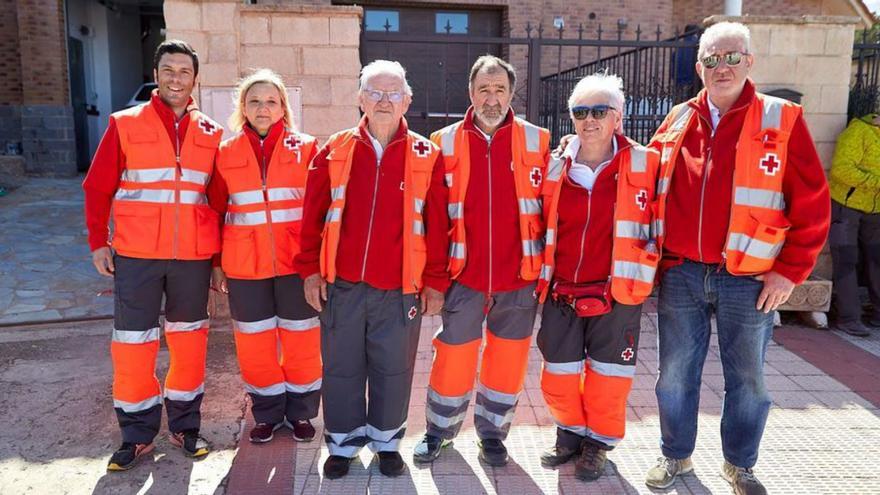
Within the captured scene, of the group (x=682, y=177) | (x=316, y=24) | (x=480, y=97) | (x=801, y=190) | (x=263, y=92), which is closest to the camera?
(x=801, y=190)

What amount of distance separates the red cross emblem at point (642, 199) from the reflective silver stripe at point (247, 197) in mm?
1828

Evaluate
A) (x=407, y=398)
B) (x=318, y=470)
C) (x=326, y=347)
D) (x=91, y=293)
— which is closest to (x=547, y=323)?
(x=407, y=398)

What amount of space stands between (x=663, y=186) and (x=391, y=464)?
71.7 inches

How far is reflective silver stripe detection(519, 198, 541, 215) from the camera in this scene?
10.3ft

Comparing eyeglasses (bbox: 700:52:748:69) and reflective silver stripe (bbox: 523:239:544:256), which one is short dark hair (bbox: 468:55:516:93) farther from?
eyeglasses (bbox: 700:52:748:69)

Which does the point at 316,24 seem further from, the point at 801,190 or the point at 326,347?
the point at 801,190

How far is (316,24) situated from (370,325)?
2826 millimetres

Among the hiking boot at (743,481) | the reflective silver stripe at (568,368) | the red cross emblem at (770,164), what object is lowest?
the hiking boot at (743,481)

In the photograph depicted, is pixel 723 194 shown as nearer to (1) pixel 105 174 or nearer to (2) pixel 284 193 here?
(2) pixel 284 193

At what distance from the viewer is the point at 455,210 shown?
318 cm

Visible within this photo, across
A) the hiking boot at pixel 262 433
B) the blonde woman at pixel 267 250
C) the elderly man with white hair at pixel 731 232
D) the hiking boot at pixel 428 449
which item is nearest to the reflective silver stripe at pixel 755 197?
the elderly man with white hair at pixel 731 232

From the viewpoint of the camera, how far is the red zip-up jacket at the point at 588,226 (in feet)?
9.91

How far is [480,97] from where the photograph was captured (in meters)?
3.12

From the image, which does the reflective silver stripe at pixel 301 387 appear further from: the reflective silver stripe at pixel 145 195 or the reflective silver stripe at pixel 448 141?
the reflective silver stripe at pixel 448 141
